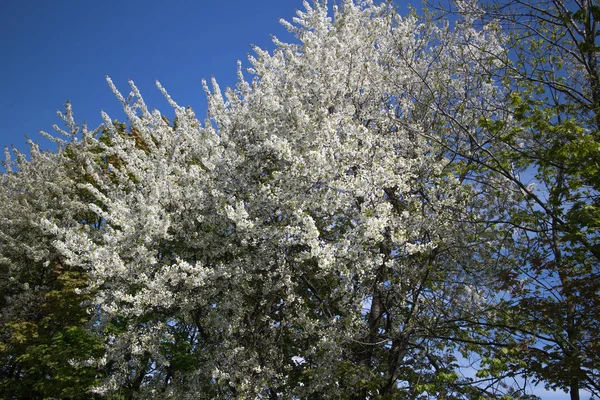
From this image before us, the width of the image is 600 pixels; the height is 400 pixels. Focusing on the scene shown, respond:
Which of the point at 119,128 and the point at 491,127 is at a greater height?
the point at 119,128

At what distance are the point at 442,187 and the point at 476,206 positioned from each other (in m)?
1.24

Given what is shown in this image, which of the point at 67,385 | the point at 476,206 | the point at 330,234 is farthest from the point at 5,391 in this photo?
the point at 476,206

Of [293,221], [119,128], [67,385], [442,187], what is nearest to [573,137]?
[442,187]

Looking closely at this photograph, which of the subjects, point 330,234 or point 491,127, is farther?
point 330,234

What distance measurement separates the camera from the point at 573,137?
22.1 ft

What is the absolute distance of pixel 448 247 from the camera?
33.8 ft

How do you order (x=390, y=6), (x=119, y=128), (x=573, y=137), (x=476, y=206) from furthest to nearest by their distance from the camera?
1. (x=119, y=128)
2. (x=390, y=6)
3. (x=476, y=206)
4. (x=573, y=137)

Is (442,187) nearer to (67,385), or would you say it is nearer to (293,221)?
(293,221)

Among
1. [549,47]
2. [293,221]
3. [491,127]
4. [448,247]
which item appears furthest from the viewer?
[448,247]

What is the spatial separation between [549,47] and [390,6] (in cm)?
657

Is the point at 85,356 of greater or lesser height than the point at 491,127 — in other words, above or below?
below

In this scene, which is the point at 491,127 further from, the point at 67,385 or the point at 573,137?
the point at 67,385

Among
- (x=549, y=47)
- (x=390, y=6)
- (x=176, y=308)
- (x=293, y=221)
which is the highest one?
(x=390, y=6)

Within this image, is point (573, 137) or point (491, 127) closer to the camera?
point (573, 137)
